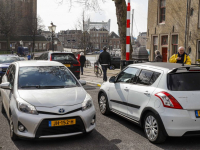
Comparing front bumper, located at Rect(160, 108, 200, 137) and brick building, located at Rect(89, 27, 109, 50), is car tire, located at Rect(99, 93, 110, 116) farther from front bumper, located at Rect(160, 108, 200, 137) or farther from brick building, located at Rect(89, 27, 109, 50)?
brick building, located at Rect(89, 27, 109, 50)

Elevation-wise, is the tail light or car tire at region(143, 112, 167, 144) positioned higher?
the tail light

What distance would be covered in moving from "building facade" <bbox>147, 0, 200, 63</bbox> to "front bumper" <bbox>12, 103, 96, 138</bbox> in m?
15.3

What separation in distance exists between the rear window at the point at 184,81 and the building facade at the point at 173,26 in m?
14.1

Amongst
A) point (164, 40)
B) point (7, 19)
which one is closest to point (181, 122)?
point (164, 40)

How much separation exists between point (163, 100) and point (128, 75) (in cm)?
166

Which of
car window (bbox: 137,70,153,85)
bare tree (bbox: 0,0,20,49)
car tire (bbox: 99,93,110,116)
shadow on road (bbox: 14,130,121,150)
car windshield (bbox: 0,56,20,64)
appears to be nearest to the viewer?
shadow on road (bbox: 14,130,121,150)

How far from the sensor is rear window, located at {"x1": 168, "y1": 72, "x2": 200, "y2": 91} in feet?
15.8

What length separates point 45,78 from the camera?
589 cm

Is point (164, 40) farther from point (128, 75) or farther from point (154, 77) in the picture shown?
point (154, 77)

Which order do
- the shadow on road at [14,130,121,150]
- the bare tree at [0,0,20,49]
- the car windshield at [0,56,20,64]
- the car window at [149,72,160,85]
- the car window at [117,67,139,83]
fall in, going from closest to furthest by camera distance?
1. the shadow on road at [14,130,121,150]
2. the car window at [149,72,160,85]
3. the car window at [117,67,139,83]
4. the car windshield at [0,56,20,64]
5. the bare tree at [0,0,20,49]

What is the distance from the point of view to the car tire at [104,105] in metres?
6.93

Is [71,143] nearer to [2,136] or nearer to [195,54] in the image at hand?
[2,136]

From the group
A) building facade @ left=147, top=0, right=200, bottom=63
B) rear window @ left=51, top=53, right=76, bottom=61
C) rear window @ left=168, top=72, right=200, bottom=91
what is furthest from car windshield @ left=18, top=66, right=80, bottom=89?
building facade @ left=147, top=0, right=200, bottom=63

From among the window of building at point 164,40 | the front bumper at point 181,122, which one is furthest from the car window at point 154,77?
the window of building at point 164,40
